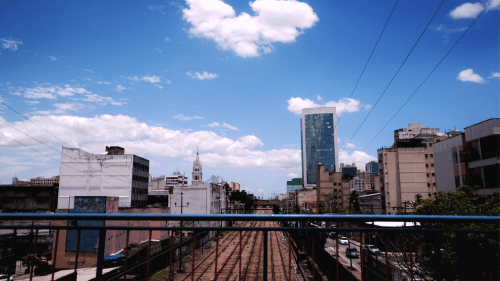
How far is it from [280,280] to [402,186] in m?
36.2

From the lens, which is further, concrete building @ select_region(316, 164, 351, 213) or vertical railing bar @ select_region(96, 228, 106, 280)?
concrete building @ select_region(316, 164, 351, 213)

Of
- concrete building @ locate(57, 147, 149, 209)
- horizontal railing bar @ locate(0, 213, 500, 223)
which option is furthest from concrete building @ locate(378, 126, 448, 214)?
horizontal railing bar @ locate(0, 213, 500, 223)

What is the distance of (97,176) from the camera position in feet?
188

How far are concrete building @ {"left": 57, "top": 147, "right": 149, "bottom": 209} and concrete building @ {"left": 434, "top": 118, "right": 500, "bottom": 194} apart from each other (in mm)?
52669

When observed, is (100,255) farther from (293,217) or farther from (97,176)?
(97,176)

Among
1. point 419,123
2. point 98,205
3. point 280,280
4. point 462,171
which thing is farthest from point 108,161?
point 419,123

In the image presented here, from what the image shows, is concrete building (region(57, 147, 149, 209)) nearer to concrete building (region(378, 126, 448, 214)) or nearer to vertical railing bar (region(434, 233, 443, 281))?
concrete building (region(378, 126, 448, 214))

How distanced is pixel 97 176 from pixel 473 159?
193 feet

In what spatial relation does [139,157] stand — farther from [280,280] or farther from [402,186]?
[402,186]

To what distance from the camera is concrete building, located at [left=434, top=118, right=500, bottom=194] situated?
26.3 meters

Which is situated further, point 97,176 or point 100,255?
point 97,176

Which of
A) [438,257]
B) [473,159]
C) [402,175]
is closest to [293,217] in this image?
[438,257]

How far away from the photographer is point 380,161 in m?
54.7

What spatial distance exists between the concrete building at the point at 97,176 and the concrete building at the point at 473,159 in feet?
173
